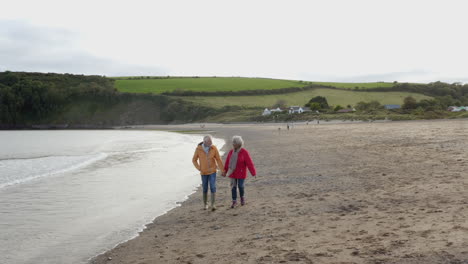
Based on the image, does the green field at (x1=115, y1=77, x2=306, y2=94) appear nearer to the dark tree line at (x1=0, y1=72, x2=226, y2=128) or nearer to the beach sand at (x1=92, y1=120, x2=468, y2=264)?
the dark tree line at (x1=0, y1=72, x2=226, y2=128)

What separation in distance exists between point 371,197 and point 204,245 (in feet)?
14.8

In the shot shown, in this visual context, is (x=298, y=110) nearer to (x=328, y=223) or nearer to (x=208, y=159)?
(x=208, y=159)

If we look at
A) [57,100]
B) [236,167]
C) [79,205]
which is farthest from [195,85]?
[236,167]

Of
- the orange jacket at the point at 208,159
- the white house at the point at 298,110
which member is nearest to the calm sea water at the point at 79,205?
the orange jacket at the point at 208,159

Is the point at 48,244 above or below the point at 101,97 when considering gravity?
below

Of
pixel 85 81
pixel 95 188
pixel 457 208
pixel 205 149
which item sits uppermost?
pixel 85 81

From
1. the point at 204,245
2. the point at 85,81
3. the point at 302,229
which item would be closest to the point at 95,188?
the point at 204,245

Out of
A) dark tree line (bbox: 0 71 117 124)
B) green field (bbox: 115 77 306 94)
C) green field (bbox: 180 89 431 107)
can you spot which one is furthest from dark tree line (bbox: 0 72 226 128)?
green field (bbox: 115 77 306 94)

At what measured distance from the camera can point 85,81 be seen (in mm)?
132125

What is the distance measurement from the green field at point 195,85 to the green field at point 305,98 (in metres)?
7.93

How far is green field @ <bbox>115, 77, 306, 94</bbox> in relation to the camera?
123 metres

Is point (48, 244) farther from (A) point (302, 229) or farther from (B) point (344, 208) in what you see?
(B) point (344, 208)

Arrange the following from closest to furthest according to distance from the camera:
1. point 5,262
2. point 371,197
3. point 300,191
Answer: point 5,262, point 371,197, point 300,191

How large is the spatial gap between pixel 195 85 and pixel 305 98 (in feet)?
128
